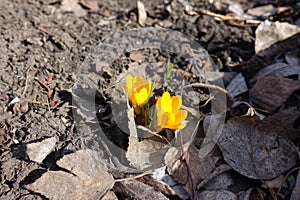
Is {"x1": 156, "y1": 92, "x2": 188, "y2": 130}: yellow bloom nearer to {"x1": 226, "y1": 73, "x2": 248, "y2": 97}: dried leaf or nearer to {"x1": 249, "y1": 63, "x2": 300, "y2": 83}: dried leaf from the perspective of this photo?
{"x1": 226, "y1": 73, "x2": 248, "y2": 97}: dried leaf

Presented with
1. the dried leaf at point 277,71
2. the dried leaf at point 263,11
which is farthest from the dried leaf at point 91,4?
the dried leaf at point 277,71

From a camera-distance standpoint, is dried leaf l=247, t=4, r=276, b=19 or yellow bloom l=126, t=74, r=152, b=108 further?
dried leaf l=247, t=4, r=276, b=19

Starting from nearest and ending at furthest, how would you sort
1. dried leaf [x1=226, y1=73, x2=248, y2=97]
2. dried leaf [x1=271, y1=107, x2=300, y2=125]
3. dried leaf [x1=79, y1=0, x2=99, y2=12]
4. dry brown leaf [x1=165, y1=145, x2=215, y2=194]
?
dry brown leaf [x1=165, y1=145, x2=215, y2=194]
dried leaf [x1=271, y1=107, x2=300, y2=125]
dried leaf [x1=226, y1=73, x2=248, y2=97]
dried leaf [x1=79, y1=0, x2=99, y2=12]

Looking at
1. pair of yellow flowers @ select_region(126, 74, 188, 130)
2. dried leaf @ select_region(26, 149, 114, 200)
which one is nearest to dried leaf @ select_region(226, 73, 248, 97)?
pair of yellow flowers @ select_region(126, 74, 188, 130)

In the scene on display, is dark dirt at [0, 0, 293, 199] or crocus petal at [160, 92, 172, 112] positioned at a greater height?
crocus petal at [160, 92, 172, 112]

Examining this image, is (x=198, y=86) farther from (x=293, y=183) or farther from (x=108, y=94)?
Result: (x=293, y=183)

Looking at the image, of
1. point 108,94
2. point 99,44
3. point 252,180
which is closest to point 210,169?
point 252,180
